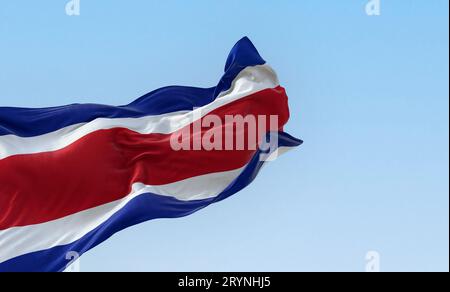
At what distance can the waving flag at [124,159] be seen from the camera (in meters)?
11.6

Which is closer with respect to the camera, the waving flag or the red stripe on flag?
the waving flag

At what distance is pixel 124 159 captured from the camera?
1281 centimetres

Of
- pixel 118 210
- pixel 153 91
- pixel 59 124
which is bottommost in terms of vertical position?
pixel 118 210

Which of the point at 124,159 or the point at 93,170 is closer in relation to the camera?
the point at 93,170

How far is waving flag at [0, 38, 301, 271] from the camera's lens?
11617 mm

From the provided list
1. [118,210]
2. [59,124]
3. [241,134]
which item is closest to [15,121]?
[59,124]

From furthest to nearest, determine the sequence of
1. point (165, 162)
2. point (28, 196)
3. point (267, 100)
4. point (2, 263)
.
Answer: point (267, 100) → point (165, 162) → point (28, 196) → point (2, 263)

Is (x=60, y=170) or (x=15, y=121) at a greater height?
(x=15, y=121)

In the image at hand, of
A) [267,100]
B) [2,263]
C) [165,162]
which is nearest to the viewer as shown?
[2,263]

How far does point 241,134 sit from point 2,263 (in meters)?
→ 4.39

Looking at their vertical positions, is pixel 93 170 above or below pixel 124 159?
below

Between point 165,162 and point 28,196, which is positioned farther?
point 165,162

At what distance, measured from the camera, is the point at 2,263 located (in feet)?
36.6

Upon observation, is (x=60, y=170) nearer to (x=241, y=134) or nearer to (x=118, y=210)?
(x=118, y=210)
